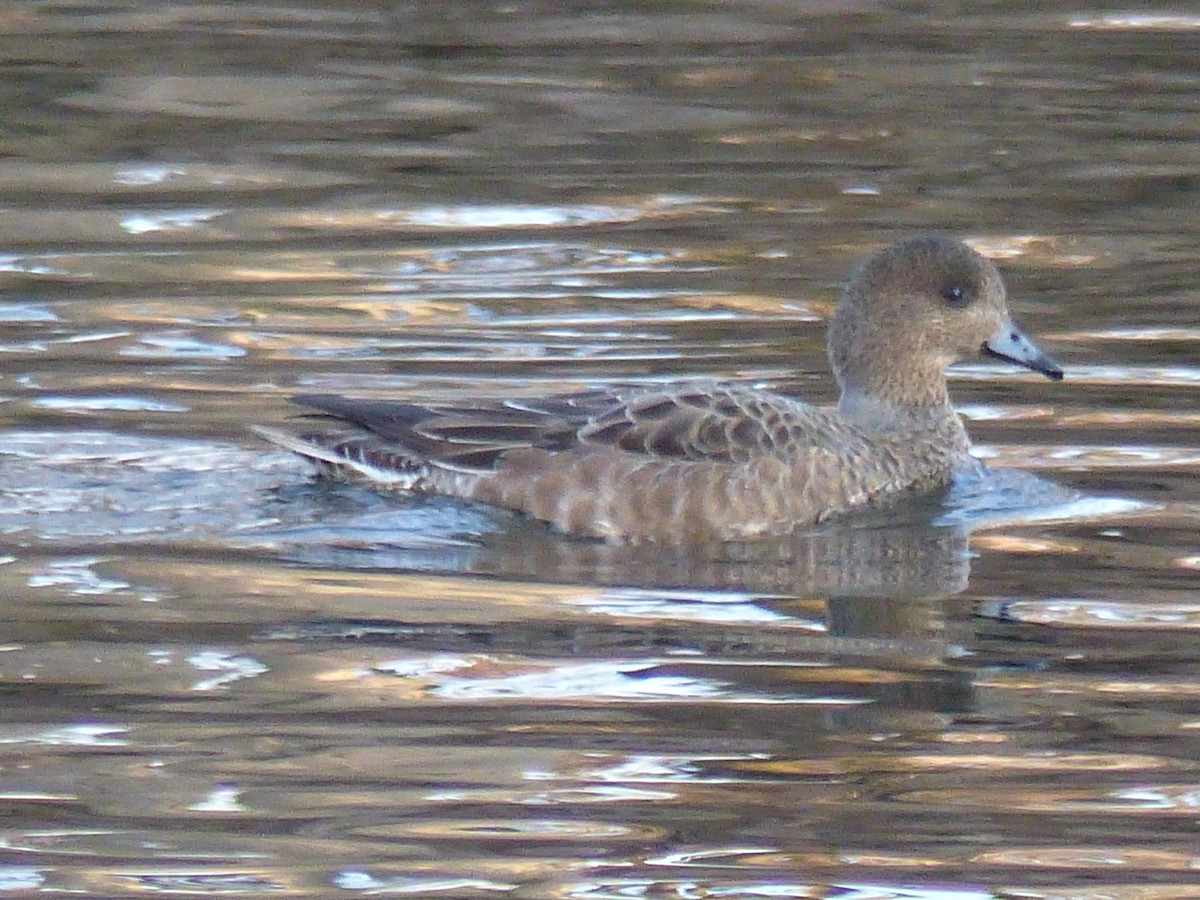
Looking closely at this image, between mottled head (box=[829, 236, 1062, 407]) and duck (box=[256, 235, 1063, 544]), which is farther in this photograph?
mottled head (box=[829, 236, 1062, 407])

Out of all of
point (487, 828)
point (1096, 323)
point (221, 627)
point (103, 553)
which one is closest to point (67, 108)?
point (1096, 323)

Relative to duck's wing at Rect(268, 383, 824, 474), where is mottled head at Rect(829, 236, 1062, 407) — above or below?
above

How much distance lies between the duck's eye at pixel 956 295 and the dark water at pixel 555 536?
524mm

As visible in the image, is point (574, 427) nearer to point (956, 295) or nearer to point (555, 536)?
point (555, 536)

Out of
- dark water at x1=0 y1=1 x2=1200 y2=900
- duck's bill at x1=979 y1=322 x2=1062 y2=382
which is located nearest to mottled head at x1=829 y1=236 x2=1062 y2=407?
duck's bill at x1=979 y1=322 x2=1062 y2=382

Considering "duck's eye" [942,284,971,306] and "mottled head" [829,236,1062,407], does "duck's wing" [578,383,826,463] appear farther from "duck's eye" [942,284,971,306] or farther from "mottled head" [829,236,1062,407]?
"duck's eye" [942,284,971,306]

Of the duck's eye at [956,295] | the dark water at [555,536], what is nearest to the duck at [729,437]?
the duck's eye at [956,295]

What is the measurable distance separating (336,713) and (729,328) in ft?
15.5

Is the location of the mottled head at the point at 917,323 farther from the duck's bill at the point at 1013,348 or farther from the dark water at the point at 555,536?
the dark water at the point at 555,536

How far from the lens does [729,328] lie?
1044 cm

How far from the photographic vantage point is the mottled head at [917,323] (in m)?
8.62

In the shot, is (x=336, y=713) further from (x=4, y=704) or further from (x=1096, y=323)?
(x=1096, y=323)

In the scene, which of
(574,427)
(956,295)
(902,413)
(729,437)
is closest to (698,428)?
(729,437)

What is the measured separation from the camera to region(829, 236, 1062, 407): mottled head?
28.3 ft
